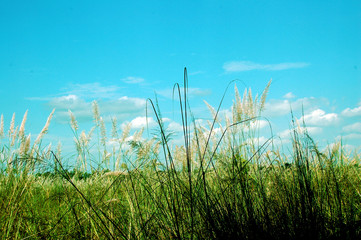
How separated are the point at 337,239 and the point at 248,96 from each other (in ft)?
6.65

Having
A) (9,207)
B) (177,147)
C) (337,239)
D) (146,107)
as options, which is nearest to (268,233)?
(337,239)

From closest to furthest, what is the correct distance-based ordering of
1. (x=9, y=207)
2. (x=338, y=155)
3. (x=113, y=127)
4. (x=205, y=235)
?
(x=205, y=235) → (x=9, y=207) → (x=338, y=155) → (x=113, y=127)

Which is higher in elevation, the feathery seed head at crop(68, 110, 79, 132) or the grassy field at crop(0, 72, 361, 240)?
the feathery seed head at crop(68, 110, 79, 132)

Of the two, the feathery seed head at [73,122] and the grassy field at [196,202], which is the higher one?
the feathery seed head at [73,122]

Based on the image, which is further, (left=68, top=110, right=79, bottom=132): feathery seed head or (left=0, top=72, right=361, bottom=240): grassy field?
(left=68, top=110, right=79, bottom=132): feathery seed head

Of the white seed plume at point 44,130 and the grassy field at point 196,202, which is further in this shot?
the white seed plume at point 44,130

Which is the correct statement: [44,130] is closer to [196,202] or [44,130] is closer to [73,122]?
[73,122]

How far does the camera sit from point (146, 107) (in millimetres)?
1772

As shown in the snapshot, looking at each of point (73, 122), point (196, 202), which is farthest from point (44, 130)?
point (196, 202)

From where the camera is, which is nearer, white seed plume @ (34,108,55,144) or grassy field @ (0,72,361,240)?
grassy field @ (0,72,361,240)

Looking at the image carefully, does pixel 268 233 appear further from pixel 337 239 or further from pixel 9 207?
pixel 9 207

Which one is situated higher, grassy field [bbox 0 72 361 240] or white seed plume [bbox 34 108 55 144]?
white seed plume [bbox 34 108 55 144]

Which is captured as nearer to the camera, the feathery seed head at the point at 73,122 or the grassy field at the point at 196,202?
the grassy field at the point at 196,202

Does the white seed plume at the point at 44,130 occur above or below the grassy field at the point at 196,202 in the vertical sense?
above
